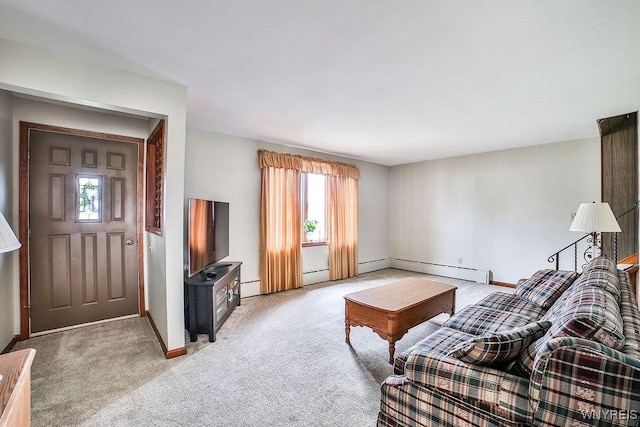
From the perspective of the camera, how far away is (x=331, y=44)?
194 centimetres

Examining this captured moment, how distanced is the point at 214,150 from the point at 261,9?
2.77 meters

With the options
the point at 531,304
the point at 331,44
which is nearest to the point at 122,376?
the point at 331,44

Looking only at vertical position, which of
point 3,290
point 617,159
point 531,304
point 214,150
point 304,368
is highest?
point 214,150

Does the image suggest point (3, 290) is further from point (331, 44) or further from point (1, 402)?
point (331, 44)

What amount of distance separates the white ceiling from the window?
1855 millimetres

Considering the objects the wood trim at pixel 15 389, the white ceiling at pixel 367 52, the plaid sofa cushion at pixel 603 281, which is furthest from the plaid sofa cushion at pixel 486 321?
the wood trim at pixel 15 389

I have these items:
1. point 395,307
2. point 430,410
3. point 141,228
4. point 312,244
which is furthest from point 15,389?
point 312,244

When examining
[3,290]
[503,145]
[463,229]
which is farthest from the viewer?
[463,229]

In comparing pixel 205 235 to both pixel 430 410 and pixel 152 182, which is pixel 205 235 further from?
pixel 430 410

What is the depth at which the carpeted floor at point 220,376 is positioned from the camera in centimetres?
184

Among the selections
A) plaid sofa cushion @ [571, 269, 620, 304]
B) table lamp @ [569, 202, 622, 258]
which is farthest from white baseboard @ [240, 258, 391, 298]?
plaid sofa cushion @ [571, 269, 620, 304]

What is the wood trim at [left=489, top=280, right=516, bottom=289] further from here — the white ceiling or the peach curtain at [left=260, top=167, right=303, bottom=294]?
the peach curtain at [left=260, top=167, right=303, bottom=294]

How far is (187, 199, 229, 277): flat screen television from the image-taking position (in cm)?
288

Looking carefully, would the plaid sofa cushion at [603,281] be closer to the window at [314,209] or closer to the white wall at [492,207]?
the white wall at [492,207]
